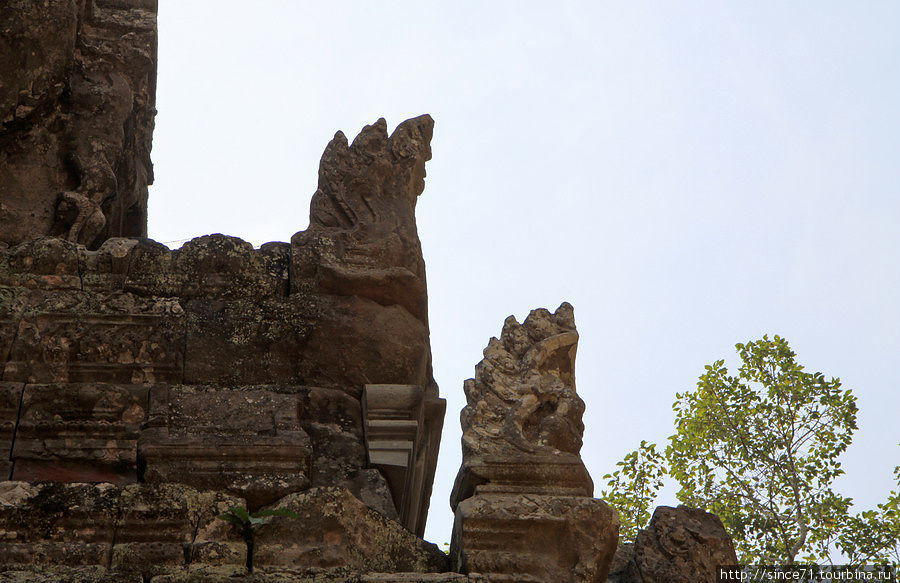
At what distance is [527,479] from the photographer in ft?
21.9

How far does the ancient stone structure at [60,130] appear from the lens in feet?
28.2

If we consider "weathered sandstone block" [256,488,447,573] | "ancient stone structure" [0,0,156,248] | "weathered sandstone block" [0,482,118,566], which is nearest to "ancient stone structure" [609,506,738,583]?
"weathered sandstone block" [256,488,447,573]

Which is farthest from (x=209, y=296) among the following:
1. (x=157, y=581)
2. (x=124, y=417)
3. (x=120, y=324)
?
(x=157, y=581)

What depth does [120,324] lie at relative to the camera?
299 inches

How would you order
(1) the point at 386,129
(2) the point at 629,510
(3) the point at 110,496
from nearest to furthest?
(3) the point at 110,496, (1) the point at 386,129, (2) the point at 629,510

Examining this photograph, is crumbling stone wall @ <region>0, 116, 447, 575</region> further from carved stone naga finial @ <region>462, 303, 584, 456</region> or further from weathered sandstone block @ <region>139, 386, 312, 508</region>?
carved stone naga finial @ <region>462, 303, 584, 456</region>

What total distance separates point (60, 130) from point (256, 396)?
2.83m

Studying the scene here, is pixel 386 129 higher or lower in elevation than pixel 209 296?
higher

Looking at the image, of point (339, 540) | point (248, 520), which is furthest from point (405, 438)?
point (248, 520)

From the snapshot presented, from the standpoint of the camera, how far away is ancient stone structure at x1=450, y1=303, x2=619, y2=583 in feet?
20.8

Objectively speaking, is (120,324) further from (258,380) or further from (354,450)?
(354,450)

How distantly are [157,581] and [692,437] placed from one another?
9688 mm

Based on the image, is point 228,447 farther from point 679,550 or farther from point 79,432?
point 679,550

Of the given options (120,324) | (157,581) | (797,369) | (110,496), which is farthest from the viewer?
(797,369)
